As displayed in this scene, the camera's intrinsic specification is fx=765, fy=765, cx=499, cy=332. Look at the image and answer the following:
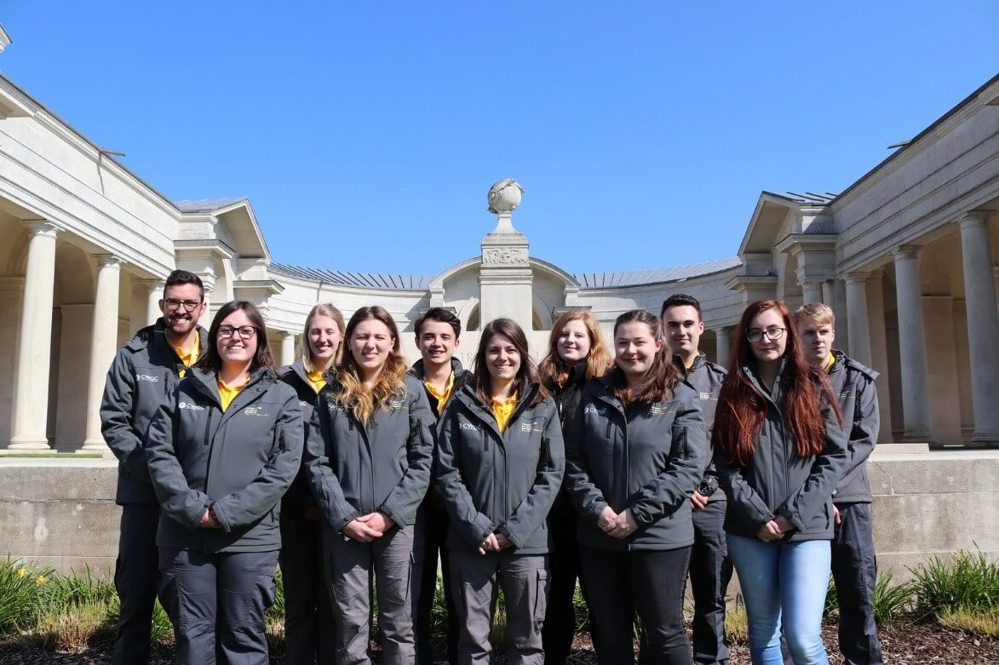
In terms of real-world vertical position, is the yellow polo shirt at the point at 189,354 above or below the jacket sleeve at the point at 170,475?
above

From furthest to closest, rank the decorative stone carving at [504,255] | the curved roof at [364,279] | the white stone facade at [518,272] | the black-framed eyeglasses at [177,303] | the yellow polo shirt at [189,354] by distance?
the curved roof at [364,279]
the white stone facade at [518,272]
the decorative stone carving at [504,255]
the yellow polo shirt at [189,354]
the black-framed eyeglasses at [177,303]

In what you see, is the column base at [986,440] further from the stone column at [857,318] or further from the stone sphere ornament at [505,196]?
the stone sphere ornament at [505,196]

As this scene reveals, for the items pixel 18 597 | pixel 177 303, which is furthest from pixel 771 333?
pixel 18 597

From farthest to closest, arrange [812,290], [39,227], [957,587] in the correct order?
[812,290] < [39,227] < [957,587]

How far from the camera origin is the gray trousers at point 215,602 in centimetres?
416

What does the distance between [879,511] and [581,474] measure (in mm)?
3591

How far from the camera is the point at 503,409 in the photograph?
473 cm

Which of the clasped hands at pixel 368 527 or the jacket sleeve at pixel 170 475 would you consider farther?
the clasped hands at pixel 368 527

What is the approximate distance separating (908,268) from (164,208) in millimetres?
23449

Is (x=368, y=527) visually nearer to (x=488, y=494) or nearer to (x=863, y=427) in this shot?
(x=488, y=494)

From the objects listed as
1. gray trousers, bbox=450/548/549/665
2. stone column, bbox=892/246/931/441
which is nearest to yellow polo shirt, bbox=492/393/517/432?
gray trousers, bbox=450/548/549/665

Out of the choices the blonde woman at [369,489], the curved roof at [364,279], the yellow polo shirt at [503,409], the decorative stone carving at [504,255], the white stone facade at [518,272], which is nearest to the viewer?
the blonde woman at [369,489]

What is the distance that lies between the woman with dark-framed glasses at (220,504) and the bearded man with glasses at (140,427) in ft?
0.92

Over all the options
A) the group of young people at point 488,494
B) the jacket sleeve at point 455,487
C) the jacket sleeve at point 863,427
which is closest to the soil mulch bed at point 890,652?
the group of young people at point 488,494
